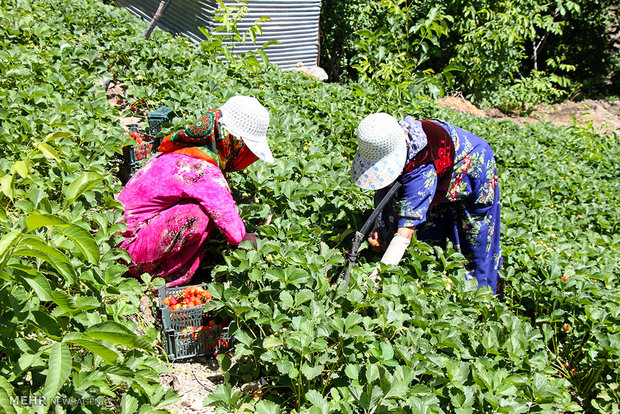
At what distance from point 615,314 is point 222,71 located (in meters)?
3.93

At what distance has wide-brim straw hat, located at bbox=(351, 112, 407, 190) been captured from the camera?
246 cm

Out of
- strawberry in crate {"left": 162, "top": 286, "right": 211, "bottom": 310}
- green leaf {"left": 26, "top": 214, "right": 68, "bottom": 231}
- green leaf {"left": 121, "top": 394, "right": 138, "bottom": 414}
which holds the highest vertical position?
green leaf {"left": 26, "top": 214, "right": 68, "bottom": 231}

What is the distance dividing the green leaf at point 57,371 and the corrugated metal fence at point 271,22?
636 centimetres

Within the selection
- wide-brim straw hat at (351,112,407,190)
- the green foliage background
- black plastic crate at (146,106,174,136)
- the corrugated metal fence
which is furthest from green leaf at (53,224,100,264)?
the corrugated metal fence

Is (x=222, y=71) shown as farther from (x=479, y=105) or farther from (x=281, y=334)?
(x=479, y=105)

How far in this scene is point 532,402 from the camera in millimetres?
2008

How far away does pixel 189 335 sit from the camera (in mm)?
2328

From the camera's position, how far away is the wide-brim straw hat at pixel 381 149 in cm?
246

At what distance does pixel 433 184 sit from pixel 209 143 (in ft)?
4.05

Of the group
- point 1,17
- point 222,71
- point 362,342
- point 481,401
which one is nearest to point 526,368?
point 481,401

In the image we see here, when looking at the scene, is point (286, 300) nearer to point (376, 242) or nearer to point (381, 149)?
point (381, 149)

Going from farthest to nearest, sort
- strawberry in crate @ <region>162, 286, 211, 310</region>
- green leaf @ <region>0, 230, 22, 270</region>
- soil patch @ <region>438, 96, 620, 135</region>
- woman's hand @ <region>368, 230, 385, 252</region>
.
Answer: soil patch @ <region>438, 96, 620, 135</region> → woman's hand @ <region>368, 230, 385, 252</region> → strawberry in crate @ <region>162, 286, 211, 310</region> → green leaf @ <region>0, 230, 22, 270</region>

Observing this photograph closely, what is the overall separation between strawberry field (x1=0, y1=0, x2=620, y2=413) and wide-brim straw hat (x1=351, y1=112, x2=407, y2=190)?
43 centimetres

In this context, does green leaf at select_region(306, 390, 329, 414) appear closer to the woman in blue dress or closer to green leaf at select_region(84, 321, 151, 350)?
green leaf at select_region(84, 321, 151, 350)
